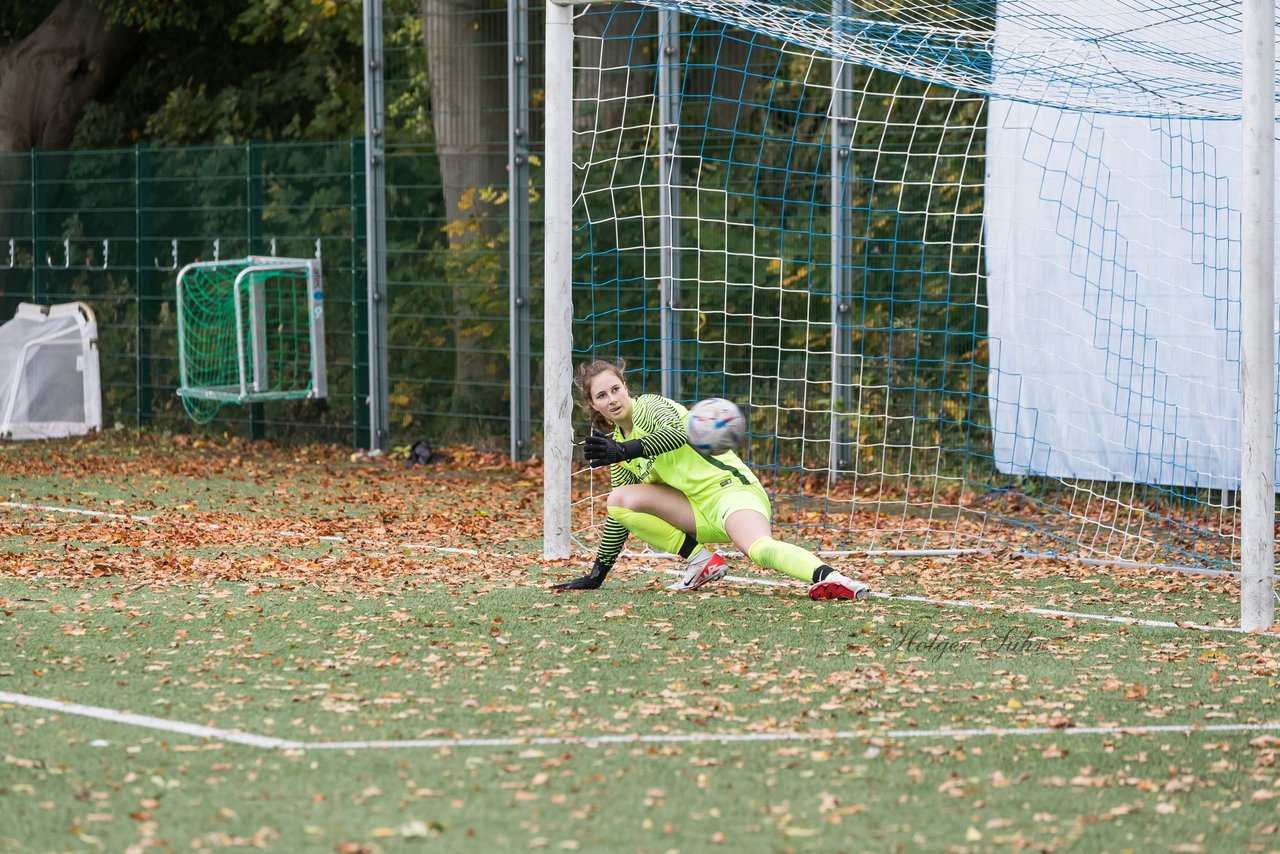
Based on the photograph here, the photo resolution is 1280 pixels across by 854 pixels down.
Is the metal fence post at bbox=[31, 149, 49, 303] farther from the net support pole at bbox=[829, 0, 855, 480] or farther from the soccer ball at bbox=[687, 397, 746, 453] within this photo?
the soccer ball at bbox=[687, 397, 746, 453]

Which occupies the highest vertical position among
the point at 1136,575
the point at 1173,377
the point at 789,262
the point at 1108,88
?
the point at 1108,88

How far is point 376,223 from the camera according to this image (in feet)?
44.4

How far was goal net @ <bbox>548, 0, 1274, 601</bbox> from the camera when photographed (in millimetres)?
8969

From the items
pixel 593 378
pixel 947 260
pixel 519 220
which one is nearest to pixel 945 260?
pixel 947 260

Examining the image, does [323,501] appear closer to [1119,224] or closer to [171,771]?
[1119,224]

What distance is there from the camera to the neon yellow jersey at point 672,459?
716 cm

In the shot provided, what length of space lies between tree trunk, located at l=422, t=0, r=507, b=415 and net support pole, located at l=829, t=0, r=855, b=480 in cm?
272

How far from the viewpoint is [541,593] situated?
24.1ft

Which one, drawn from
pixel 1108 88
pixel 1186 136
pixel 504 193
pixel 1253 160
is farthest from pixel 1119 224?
pixel 504 193

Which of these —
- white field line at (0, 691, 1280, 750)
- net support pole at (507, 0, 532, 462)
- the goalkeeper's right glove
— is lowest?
white field line at (0, 691, 1280, 750)

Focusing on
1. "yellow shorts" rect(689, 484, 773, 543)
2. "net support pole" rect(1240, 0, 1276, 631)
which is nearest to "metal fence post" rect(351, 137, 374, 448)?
"yellow shorts" rect(689, 484, 773, 543)

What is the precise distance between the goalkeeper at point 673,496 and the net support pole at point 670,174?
14.0 ft

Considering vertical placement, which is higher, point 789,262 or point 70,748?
point 789,262

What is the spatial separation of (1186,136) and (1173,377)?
140cm
